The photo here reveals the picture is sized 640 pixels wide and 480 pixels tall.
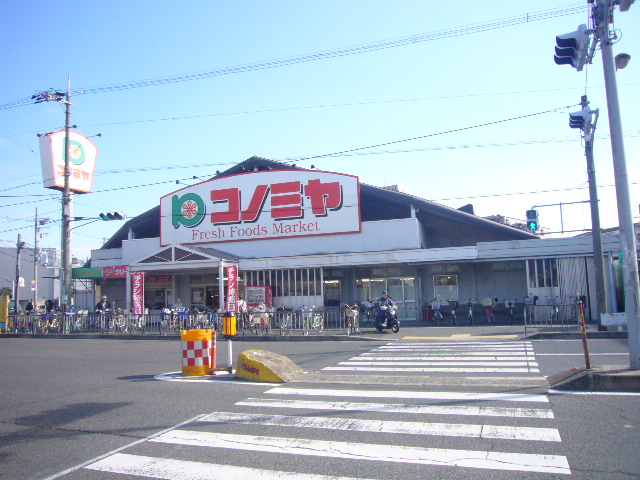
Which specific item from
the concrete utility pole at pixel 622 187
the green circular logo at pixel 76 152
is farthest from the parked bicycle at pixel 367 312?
the green circular logo at pixel 76 152

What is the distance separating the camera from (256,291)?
30078mm

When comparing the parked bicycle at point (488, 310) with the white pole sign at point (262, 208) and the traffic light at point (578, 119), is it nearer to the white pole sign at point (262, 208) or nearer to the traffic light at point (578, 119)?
the white pole sign at point (262, 208)

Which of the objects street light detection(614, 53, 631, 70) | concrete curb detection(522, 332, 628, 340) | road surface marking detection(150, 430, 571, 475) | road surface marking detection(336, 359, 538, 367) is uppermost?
street light detection(614, 53, 631, 70)


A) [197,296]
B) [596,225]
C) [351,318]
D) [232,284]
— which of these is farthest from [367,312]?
[197,296]

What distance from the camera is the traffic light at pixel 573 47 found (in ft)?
31.8

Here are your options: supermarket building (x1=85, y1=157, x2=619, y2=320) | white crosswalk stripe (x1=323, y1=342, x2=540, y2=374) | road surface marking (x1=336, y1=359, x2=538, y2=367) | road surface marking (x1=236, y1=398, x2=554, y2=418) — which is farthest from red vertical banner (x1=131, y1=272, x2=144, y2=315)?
road surface marking (x1=236, y1=398, x2=554, y2=418)

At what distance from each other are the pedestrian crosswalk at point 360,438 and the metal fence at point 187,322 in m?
11.2

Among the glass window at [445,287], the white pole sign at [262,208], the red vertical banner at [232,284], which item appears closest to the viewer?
the red vertical banner at [232,284]

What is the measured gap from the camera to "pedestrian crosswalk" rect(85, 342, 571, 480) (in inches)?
216

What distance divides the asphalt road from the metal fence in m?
6.89

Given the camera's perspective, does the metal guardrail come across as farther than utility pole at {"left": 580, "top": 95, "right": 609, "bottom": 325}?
Yes

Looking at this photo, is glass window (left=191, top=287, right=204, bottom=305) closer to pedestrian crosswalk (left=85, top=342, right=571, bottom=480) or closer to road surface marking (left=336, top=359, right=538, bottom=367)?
road surface marking (left=336, top=359, right=538, bottom=367)

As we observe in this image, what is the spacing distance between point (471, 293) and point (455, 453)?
76.8 feet

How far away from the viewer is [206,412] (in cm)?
814
